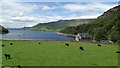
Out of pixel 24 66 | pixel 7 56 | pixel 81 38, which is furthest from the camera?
pixel 81 38

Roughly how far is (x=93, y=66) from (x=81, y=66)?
6.91 ft

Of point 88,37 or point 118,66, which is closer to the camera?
point 118,66

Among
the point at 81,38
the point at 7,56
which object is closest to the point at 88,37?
the point at 81,38

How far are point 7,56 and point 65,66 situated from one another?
532 inches

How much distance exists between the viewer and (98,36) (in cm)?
12450

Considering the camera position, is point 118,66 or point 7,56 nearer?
point 118,66

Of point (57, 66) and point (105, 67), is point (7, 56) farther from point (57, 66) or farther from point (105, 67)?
point (105, 67)

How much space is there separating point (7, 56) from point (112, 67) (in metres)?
20.9

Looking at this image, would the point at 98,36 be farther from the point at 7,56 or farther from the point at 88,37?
the point at 7,56

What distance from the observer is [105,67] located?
29500mm

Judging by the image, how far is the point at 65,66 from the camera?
29.5 m

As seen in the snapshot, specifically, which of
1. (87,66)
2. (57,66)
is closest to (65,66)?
(57,66)

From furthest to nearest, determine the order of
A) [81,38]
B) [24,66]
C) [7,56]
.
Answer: [81,38] → [7,56] → [24,66]

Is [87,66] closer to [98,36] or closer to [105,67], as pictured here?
[105,67]
